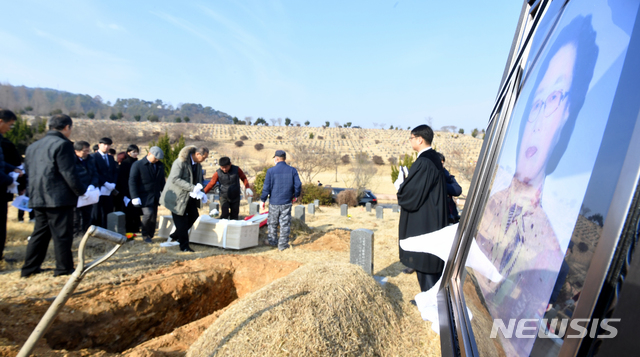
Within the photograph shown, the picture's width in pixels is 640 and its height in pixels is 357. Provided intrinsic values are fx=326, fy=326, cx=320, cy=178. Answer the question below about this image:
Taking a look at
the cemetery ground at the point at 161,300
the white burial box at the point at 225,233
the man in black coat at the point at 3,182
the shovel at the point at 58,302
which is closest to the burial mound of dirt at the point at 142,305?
the cemetery ground at the point at 161,300

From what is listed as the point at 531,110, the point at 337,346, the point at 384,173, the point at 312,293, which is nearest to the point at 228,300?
the point at 312,293

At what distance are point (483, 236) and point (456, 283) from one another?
297 mm

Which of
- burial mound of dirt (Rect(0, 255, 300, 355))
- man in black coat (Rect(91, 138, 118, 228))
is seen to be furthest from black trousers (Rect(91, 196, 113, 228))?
burial mound of dirt (Rect(0, 255, 300, 355))

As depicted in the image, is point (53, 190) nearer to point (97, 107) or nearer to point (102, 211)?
point (102, 211)

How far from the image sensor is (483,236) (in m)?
1.28

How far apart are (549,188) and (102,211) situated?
750cm

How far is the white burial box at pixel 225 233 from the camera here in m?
6.09

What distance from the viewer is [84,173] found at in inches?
208

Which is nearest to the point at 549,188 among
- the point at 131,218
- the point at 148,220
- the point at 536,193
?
the point at 536,193

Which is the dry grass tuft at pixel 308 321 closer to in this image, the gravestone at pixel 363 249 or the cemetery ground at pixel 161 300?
the cemetery ground at pixel 161 300

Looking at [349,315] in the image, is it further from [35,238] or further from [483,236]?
Result: [35,238]

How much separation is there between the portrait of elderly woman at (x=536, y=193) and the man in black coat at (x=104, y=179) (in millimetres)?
6857

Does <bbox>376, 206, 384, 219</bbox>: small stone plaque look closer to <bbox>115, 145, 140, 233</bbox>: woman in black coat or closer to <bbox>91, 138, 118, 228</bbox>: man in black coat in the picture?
<bbox>115, 145, 140, 233</bbox>: woman in black coat

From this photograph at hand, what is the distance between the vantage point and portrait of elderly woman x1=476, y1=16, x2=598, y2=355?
0.75 m
